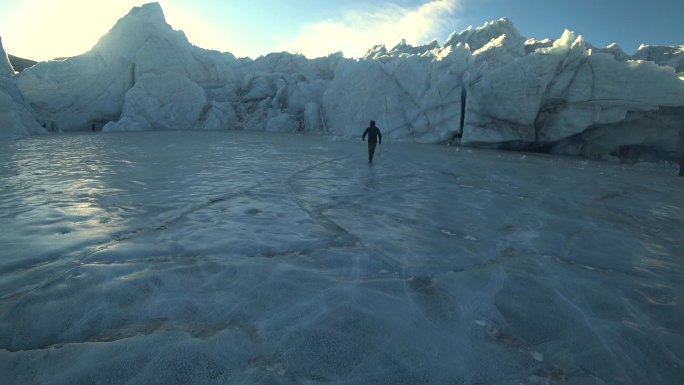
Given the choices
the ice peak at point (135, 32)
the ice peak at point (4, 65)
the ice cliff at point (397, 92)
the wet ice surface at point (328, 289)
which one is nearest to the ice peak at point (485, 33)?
the ice cliff at point (397, 92)

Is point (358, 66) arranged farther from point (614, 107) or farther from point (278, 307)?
point (278, 307)

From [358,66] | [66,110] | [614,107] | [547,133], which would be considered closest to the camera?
[614,107]

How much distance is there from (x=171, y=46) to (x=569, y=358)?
33189mm

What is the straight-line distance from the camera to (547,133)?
58.7 feet

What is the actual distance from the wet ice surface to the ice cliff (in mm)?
11498

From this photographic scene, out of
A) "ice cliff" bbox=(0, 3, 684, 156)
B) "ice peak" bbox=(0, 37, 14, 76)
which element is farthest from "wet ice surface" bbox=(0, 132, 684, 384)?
"ice peak" bbox=(0, 37, 14, 76)

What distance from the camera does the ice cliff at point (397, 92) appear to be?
53.6ft

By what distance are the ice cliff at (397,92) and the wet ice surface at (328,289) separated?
11498mm

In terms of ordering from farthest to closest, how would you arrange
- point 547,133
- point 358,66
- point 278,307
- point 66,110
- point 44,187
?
point 66,110
point 358,66
point 547,133
point 44,187
point 278,307

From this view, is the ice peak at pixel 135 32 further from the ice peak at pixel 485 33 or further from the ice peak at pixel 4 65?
the ice peak at pixel 485 33

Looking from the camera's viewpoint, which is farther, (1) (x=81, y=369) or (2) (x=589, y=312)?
(2) (x=589, y=312)

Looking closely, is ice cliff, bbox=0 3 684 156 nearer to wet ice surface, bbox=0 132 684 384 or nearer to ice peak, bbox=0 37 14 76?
ice peak, bbox=0 37 14 76

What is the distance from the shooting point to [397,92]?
74.4ft

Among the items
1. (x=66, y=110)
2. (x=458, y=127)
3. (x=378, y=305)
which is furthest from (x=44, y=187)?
(x=66, y=110)
